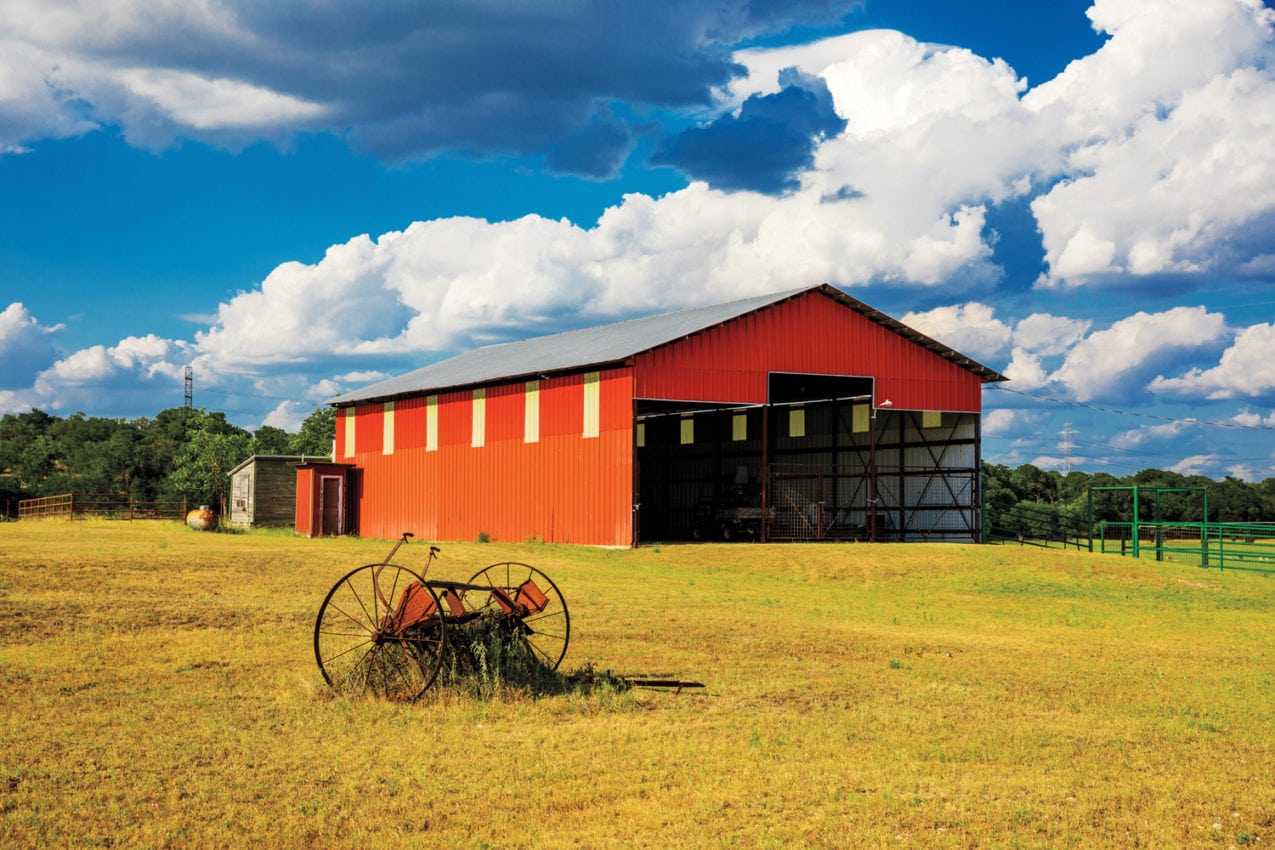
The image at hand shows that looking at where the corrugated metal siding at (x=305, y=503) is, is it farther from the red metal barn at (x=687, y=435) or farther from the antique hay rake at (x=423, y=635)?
the antique hay rake at (x=423, y=635)

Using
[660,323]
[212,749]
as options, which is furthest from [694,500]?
[212,749]

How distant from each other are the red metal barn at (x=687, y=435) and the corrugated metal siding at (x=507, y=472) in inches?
3.0

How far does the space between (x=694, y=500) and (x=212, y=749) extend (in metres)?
42.3

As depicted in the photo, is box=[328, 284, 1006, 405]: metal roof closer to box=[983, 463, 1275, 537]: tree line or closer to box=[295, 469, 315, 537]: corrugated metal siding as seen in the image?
box=[295, 469, 315, 537]: corrugated metal siding

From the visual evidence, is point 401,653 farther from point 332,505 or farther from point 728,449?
point 728,449

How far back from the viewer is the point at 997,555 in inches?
1320

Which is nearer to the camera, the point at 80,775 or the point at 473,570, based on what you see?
the point at 80,775

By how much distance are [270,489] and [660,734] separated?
49.0m

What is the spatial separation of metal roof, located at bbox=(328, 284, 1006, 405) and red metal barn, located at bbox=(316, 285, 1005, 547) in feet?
0.47

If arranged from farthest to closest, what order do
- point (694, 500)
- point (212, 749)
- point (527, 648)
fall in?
point (694, 500)
point (527, 648)
point (212, 749)

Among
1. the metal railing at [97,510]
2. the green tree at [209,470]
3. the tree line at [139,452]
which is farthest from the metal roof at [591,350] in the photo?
the green tree at [209,470]

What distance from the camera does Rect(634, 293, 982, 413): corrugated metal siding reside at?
37094 millimetres

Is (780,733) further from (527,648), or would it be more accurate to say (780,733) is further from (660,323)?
(660,323)

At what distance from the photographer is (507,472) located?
4172 cm
